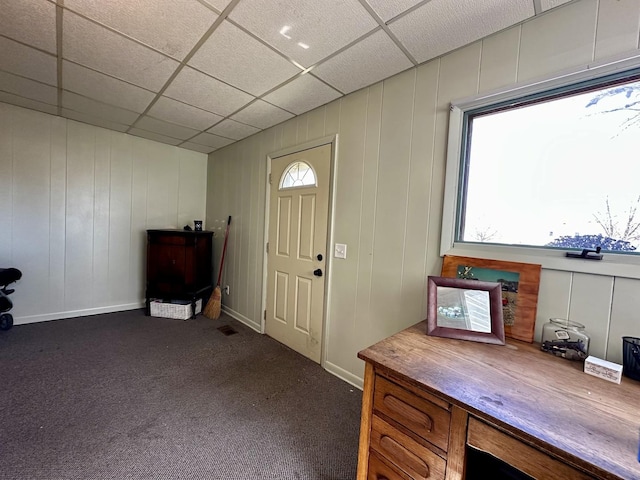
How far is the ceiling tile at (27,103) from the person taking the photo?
105 inches

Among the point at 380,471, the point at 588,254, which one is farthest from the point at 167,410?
the point at 588,254

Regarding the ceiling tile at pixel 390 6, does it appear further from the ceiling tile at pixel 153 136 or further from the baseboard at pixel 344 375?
the ceiling tile at pixel 153 136

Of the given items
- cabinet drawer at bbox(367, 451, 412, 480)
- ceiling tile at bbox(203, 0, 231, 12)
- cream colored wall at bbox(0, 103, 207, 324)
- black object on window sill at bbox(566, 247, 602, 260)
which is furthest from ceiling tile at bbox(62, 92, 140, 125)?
black object on window sill at bbox(566, 247, 602, 260)

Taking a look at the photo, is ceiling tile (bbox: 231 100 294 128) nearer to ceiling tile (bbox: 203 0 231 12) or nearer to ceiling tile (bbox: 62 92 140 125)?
ceiling tile (bbox: 203 0 231 12)

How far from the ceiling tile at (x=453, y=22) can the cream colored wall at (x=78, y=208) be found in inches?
148

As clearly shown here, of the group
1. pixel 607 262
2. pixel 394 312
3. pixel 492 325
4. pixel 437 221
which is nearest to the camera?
pixel 607 262

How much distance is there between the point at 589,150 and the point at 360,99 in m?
1.53

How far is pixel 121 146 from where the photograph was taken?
11.7 ft

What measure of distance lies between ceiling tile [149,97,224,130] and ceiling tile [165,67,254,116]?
126 mm

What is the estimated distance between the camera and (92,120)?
10.4 ft

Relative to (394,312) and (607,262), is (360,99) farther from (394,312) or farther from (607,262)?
(607,262)

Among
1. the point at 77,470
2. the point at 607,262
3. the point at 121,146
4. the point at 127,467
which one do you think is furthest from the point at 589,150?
the point at 121,146

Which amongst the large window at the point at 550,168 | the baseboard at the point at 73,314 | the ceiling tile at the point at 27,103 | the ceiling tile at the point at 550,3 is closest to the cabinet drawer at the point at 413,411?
the large window at the point at 550,168

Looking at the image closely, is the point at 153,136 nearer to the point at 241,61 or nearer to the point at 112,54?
the point at 112,54
